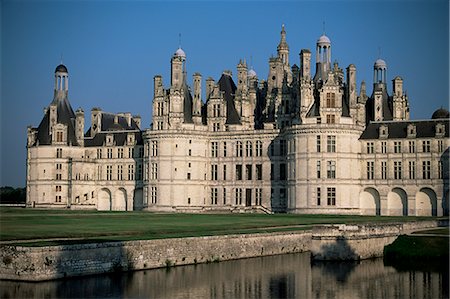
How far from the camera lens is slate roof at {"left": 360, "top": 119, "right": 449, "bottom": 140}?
231 feet

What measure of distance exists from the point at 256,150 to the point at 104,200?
19.8m

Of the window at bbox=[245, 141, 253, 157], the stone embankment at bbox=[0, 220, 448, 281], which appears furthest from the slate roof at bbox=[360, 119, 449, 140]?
the stone embankment at bbox=[0, 220, 448, 281]

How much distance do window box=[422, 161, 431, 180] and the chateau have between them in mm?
178

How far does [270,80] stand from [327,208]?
17.6 metres

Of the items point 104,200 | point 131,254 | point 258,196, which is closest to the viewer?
point 131,254

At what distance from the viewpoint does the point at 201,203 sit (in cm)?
7975

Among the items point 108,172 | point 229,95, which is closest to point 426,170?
point 229,95

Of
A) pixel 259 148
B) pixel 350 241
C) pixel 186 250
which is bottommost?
pixel 186 250

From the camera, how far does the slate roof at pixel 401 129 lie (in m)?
70.5

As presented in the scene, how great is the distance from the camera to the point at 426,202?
7094 cm

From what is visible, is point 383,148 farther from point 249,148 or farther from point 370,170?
point 249,148

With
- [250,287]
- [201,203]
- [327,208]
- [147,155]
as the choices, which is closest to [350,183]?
[327,208]

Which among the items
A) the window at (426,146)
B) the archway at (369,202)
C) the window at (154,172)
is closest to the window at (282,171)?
the archway at (369,202)

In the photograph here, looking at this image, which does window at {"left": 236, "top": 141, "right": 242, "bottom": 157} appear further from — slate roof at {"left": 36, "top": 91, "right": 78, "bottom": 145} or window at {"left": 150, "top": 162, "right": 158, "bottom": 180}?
slate roof at {"left": 36, "top": 91, "right": 78, "bottom": 145}
